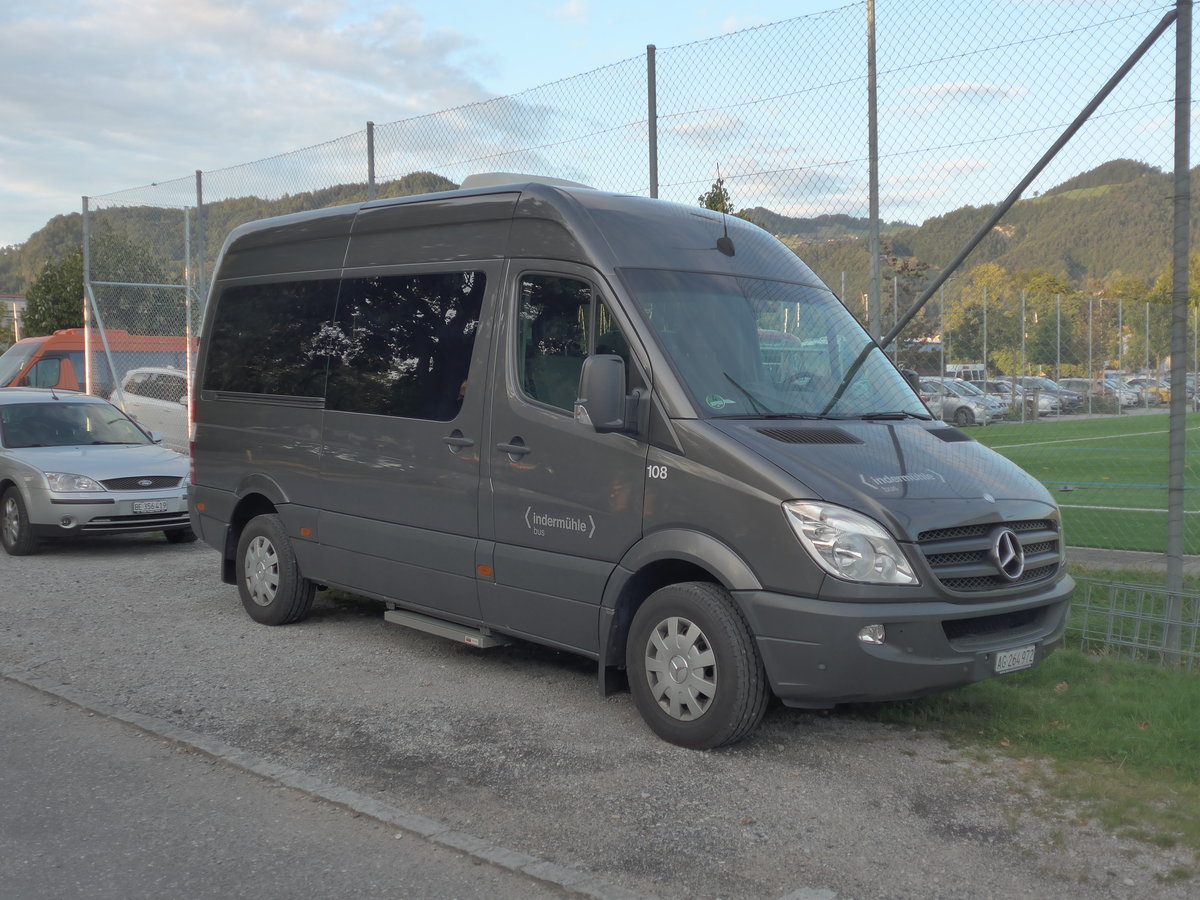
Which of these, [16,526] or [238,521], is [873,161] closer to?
[238,521]

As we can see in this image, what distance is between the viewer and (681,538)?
534cm

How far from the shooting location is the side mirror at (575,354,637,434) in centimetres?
539

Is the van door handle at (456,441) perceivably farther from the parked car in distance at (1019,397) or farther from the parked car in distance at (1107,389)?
the parked car in distance at (1019,397)

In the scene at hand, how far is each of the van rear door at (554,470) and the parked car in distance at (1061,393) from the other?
2298 cm

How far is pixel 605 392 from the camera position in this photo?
5.38 metres

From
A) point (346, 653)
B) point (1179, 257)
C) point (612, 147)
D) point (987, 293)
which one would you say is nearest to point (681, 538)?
point (346, 653)

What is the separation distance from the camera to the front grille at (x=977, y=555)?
16.5ft

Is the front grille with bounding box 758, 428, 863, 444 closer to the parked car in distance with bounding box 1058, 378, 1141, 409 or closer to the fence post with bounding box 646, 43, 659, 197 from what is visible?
the fence post with bounding box 646, 43, 659, 197

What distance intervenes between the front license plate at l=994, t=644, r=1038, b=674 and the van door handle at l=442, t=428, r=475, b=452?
112 inches

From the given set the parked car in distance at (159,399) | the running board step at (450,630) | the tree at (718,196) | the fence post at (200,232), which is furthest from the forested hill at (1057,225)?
the parked car in distance at (159,399)

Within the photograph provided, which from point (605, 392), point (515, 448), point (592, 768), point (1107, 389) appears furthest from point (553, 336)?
point (1107, 389)

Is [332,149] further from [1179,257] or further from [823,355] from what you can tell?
[1179,257]

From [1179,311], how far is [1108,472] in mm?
14686

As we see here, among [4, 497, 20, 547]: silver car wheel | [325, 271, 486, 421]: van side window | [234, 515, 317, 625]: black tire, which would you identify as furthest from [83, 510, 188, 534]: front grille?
[325, 271, 486, 421]: van side window
